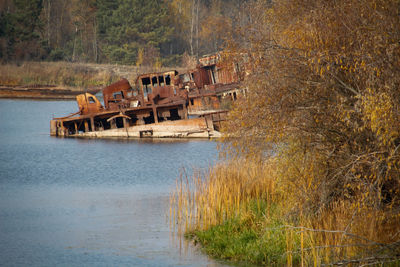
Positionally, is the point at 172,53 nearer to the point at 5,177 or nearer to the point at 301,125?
the point at 5,177

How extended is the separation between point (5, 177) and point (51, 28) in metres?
63.7

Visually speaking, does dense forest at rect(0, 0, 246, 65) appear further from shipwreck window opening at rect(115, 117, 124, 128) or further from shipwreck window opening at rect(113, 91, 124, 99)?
shipwreck window opening at rect(113, 91, 124, 99)

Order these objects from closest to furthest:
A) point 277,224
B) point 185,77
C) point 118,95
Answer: point 277,224
point 118,95
point 185,77

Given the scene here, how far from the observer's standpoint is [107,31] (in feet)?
247

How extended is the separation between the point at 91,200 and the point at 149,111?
1778 centimetres

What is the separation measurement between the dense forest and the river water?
35.3m

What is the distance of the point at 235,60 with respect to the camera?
13.4 metres

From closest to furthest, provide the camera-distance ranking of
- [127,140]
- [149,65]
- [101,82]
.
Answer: [127,140] < [101,82] < [149,65]

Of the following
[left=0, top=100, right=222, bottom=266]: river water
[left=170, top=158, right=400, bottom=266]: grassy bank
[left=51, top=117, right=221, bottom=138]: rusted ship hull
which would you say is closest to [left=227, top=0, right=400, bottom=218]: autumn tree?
[left=170, top=158, right=400, bottom=266]: grassy bank

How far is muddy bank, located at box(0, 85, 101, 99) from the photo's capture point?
63594mm

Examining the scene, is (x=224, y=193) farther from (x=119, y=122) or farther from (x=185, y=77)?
(x=185, y=77)

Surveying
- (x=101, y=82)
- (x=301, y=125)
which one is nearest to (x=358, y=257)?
(x=301, y=125)

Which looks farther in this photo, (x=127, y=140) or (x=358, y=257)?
(x=127, y=140)

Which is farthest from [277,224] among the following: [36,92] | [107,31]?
[107,31]
